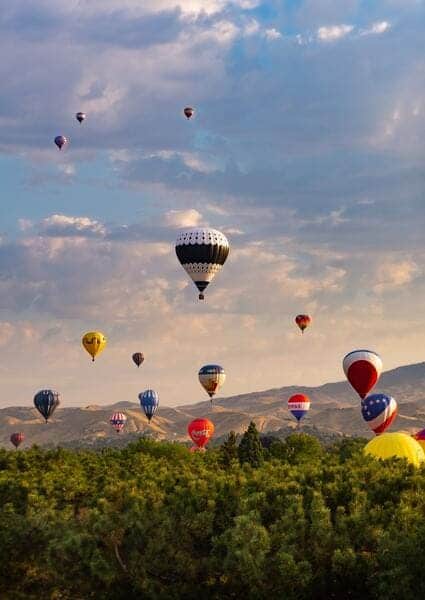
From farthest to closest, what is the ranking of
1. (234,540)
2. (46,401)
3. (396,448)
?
(46,401) < (396,448) < (234,540)

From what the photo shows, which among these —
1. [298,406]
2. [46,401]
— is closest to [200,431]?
[298,406]

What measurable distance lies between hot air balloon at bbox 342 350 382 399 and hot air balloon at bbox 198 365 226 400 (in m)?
24.1

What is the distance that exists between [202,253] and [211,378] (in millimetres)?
37109

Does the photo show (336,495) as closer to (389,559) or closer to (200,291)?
(389,559)

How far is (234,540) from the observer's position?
4019cm

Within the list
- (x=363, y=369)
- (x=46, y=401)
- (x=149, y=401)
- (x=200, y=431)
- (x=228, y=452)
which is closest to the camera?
(x=228, y=452)

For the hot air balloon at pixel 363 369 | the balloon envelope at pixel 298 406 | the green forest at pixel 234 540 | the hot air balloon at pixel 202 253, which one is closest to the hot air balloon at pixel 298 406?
the balloon envelope at pixel 298 406

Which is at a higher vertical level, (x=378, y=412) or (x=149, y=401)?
(x=149, y=401)

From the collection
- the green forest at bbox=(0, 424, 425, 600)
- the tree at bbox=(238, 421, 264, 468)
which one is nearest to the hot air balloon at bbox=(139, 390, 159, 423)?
the tree at bbox=(238, 421, 264, 468)

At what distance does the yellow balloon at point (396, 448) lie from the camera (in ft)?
222

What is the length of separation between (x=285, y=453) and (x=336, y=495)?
A: 39441 millimetres

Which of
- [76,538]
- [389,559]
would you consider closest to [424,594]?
[389,559]

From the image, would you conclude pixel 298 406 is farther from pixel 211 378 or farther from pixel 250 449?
pixel 250 449

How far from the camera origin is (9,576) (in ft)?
164
